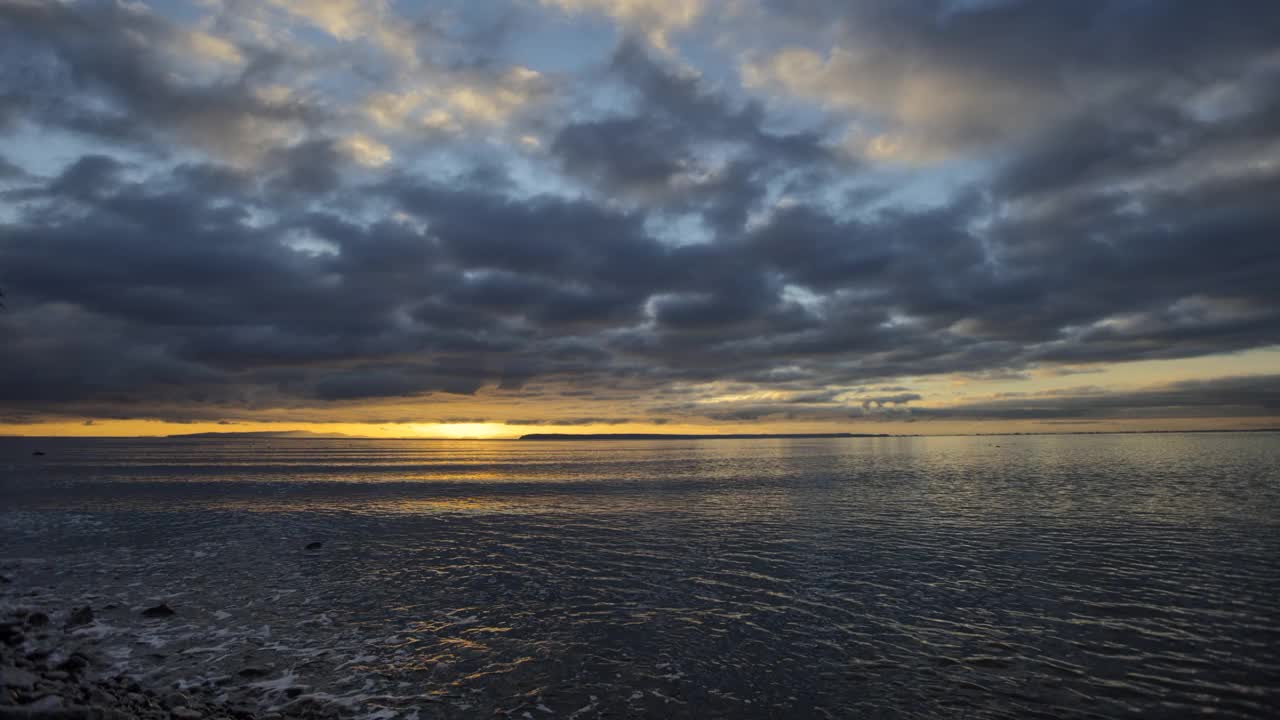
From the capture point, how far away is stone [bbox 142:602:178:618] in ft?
76.8

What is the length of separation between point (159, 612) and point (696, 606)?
20.5 meters

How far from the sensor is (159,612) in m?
23.6

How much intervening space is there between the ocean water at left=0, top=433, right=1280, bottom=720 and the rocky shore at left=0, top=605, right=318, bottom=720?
1.67ft

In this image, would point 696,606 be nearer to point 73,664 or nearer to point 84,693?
point 84,693

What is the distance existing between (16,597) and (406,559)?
15.7 meters

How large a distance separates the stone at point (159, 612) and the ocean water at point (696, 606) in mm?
497

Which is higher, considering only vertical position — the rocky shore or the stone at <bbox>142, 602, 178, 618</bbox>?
the rocky shore

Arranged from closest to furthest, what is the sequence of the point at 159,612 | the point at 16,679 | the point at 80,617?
the point at 16,679 → the point at 80,617 → the point at 159,612

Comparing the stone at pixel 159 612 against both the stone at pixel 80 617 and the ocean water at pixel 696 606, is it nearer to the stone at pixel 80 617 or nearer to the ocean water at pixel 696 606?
the ocean water at pixel 696 606

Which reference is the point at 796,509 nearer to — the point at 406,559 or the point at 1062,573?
the point at 1062,573

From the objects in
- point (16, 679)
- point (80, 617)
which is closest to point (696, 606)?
point (16, 679)

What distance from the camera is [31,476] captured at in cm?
10544

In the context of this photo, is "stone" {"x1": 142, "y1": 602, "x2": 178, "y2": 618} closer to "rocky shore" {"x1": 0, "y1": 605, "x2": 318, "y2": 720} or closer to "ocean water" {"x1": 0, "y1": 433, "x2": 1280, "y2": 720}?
"ocean water" {"x1": 0, "y1": 433, "x2": 1280, "y2": 720}

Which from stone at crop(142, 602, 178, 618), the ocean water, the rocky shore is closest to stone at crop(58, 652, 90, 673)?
the rocky shore
